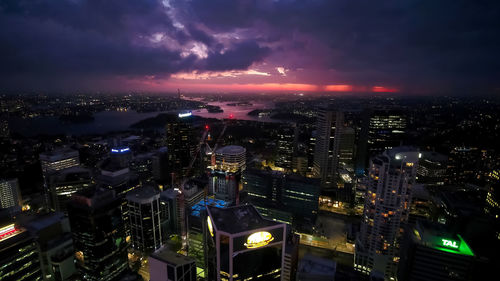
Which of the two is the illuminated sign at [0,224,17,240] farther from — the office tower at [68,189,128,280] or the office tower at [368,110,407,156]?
the office tower at [368,110,407,156]

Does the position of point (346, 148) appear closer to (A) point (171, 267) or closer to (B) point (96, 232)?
(A) point (171, 267)

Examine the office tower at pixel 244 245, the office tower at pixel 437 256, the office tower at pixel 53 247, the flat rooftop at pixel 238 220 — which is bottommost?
the office tower at pixel 53 247

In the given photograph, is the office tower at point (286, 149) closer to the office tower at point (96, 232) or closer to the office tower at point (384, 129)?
the office tower at point (384, 129)

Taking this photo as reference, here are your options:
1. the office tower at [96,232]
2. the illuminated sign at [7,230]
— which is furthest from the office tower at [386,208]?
the illuminated sign at [7,230]

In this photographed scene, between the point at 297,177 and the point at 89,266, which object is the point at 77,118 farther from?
the point at 297,177

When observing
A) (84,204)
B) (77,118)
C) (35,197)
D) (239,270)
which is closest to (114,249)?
(84,204)

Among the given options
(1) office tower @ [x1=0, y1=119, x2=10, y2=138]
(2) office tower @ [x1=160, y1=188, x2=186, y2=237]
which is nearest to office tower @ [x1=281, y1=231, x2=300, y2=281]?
(2) office tower @ [x1=160, y1=188, x2=186, y2=237]
